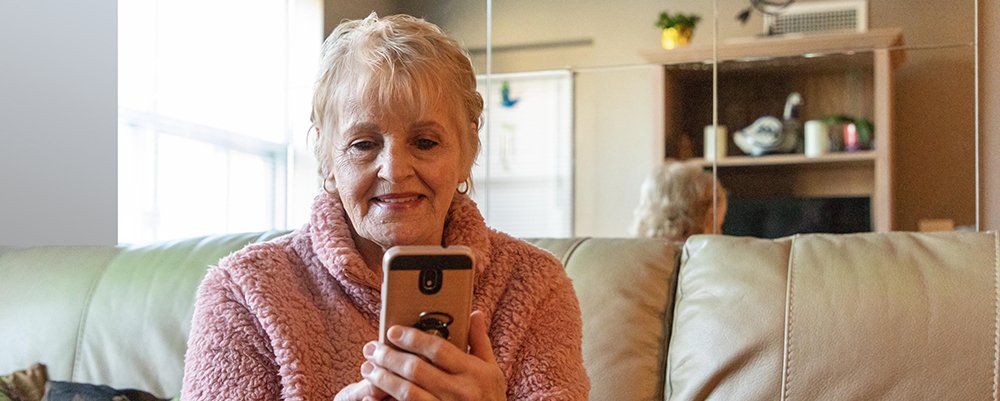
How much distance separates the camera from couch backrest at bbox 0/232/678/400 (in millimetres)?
1502

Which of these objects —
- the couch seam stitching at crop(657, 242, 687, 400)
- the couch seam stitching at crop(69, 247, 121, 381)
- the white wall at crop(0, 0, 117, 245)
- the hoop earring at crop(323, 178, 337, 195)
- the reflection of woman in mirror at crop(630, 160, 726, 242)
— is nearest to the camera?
the hoop earring at crop(323, 178, 337, 195)

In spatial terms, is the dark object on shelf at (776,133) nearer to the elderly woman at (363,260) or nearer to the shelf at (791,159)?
the shelf at (791,159)

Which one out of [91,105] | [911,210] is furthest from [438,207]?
[911,210]

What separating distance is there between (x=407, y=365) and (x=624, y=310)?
2.38 ft

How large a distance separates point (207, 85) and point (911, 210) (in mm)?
2576

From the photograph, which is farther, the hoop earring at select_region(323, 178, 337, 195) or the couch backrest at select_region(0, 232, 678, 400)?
the couch backrest at select_region(0, 232, 678, 400)

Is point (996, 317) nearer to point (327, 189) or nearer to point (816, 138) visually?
point (327, 189)

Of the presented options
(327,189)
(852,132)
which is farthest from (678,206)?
(327,189)

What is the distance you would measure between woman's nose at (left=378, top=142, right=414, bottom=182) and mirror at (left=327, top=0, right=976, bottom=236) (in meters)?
2.87

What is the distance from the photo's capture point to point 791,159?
369cm

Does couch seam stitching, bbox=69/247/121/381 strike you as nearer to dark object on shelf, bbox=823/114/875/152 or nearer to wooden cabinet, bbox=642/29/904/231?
wooden cabinet, bbox=642/29/904/231

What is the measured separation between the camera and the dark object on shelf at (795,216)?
3611mm

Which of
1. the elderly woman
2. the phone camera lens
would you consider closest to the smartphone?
the phone camera lens

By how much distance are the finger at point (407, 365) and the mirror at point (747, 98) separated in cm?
303
